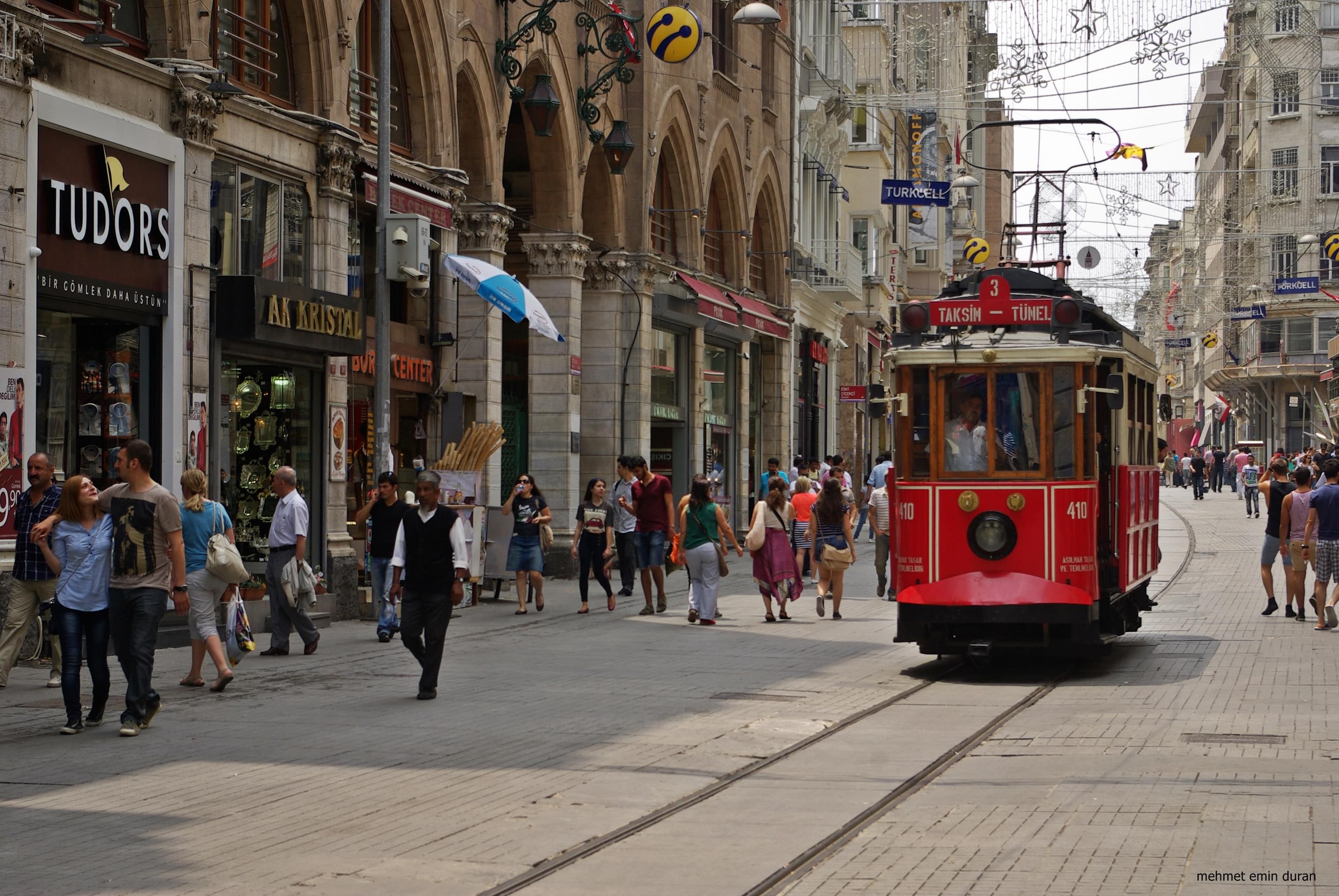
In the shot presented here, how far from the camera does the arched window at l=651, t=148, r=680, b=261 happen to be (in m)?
32.9

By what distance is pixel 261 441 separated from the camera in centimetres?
1978

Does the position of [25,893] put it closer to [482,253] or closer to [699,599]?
[699,599]

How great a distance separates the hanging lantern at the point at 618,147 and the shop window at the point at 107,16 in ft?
34.8

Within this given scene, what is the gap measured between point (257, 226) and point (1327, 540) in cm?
1185

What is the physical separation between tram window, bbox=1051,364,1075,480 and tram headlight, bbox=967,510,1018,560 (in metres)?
0.64

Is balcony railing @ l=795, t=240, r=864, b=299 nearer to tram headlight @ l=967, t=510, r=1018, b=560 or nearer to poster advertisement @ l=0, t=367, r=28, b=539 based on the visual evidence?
tram headlight @ l=967, t=510, r=1018, b=560

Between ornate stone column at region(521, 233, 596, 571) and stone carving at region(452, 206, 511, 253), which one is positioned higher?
stone carving at region(452, 206, 511, 253)

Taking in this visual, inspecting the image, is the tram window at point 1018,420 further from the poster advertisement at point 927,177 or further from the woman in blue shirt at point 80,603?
the poster advertisement at point 927,177

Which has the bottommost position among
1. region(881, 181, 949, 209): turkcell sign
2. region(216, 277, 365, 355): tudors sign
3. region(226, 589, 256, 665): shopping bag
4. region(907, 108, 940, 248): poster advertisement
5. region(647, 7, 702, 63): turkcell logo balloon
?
region(226, 589, 256, 665): shopping bag

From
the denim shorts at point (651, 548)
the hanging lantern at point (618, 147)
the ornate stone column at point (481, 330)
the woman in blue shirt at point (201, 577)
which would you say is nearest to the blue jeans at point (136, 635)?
the woman in blue shirt at point (201, 577)

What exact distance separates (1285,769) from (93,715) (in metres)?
7.17

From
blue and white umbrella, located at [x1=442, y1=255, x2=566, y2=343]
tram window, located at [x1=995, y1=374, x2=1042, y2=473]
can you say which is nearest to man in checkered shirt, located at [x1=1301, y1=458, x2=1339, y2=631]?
tram window, located at [x1=995, y1=374, x2=1042, y2=473]

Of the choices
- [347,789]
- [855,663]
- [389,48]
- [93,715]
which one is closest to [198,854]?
[347,789]

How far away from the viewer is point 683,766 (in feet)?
33.2
